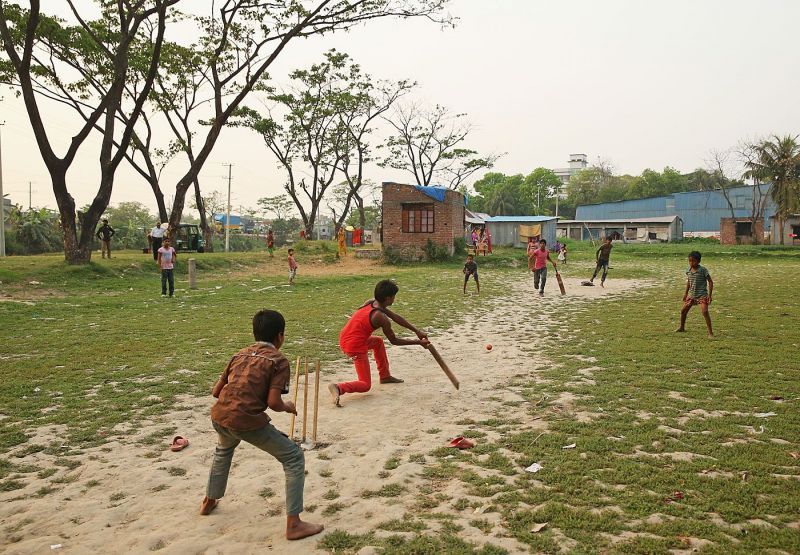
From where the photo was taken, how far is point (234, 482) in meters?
4.98

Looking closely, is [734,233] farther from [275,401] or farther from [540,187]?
[275,401]

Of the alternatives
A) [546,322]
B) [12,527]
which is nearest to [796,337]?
[546,322]

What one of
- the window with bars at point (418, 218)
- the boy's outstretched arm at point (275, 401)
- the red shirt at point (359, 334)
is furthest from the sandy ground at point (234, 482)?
the window with bars at point (418, 218)

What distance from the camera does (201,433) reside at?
6234 mm

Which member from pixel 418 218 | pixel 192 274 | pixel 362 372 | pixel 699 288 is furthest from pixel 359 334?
pixel 418 218

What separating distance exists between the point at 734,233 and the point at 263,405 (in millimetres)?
59204

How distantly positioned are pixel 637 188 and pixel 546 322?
72.9 metres

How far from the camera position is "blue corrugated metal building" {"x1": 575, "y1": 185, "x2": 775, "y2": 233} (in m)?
59.0

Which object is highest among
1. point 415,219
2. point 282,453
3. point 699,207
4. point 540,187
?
point 540,187

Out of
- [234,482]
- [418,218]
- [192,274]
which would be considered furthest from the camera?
[418,218]

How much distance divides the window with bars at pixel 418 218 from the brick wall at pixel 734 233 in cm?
3509

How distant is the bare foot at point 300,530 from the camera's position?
401 cm

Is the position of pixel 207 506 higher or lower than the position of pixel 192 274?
lower

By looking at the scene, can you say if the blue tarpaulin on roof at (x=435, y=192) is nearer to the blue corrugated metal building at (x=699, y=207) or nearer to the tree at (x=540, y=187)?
the blue corrugated metal building at (x=699, y=207)
